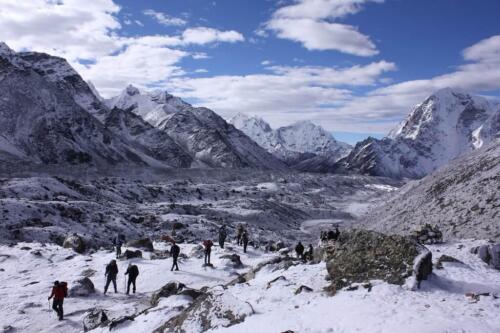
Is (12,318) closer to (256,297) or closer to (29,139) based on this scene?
(256,297)

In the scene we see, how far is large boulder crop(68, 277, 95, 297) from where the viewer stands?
27.2 meters

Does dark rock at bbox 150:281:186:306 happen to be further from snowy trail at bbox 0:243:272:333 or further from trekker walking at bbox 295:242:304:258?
trekker walking at bbox 295:242:304:258

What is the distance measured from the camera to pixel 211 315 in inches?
720

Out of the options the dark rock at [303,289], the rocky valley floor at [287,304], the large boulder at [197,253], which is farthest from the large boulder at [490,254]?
the large boulder at [197,253]

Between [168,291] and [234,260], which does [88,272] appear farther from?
[168,291]

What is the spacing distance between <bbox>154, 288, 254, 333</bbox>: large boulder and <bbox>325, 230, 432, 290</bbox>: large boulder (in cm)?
399

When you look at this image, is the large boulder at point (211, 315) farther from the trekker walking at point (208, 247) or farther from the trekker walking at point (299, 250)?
the trekker walking at point (299, 250)

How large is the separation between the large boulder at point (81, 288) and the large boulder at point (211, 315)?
33.6ft

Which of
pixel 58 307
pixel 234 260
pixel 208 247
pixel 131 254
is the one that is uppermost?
pixel 208 247

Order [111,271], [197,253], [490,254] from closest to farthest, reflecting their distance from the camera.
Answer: [490,254], [111,271], [197,253]

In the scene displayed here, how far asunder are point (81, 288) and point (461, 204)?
3018 centimetres

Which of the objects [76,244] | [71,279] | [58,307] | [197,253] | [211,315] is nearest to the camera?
[211,315]

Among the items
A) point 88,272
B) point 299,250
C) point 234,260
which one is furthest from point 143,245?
point 299,250

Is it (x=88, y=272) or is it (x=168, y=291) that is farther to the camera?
A: (x=88, y=272)
